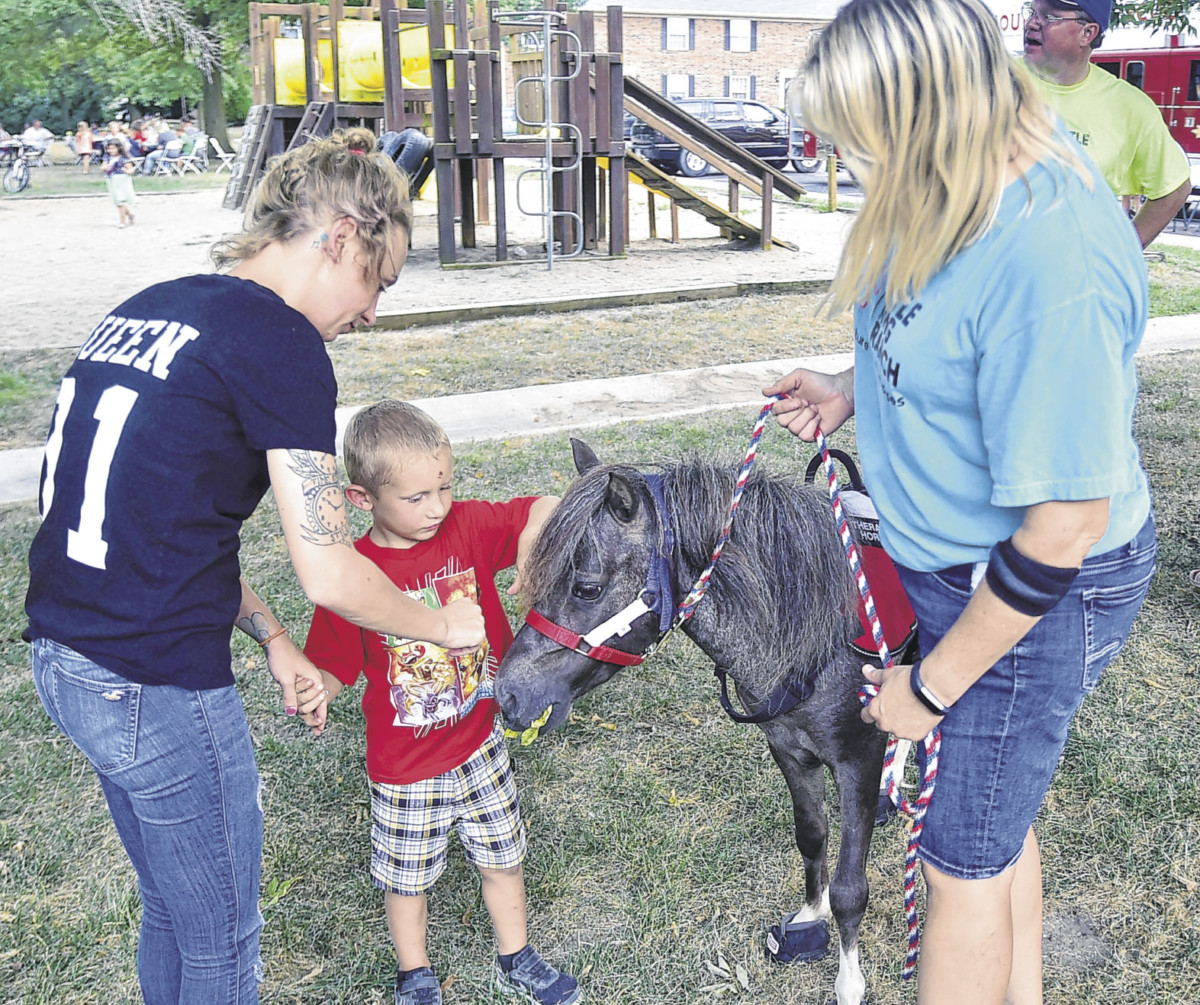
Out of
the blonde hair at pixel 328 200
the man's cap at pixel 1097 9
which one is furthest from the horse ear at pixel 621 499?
the man's cap at pixel 1097 9

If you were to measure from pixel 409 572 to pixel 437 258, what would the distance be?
11875mm

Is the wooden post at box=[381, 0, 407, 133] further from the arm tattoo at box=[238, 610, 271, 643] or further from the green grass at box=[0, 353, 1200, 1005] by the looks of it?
the arm tattoo at box=[238, 610, 271, 643]

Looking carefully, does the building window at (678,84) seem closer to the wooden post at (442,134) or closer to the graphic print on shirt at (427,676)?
the wooden post at (442,134)

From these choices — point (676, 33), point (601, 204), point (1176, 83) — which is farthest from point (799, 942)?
point (676, 33)

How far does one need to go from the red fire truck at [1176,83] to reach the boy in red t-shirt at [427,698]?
20.2 meters

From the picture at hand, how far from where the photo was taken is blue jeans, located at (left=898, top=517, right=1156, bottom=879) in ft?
5.29

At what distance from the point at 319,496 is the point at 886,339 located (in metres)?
0.98

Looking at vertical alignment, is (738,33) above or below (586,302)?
above

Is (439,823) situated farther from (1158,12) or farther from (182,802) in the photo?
(1158,12)

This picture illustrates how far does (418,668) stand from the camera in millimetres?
2428

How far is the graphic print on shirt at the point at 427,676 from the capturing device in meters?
2.42

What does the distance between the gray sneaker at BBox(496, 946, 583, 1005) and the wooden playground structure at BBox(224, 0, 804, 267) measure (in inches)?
396

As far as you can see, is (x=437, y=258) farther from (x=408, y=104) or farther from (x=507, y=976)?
(x=507, y=976)

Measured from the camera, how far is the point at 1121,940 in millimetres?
2779
